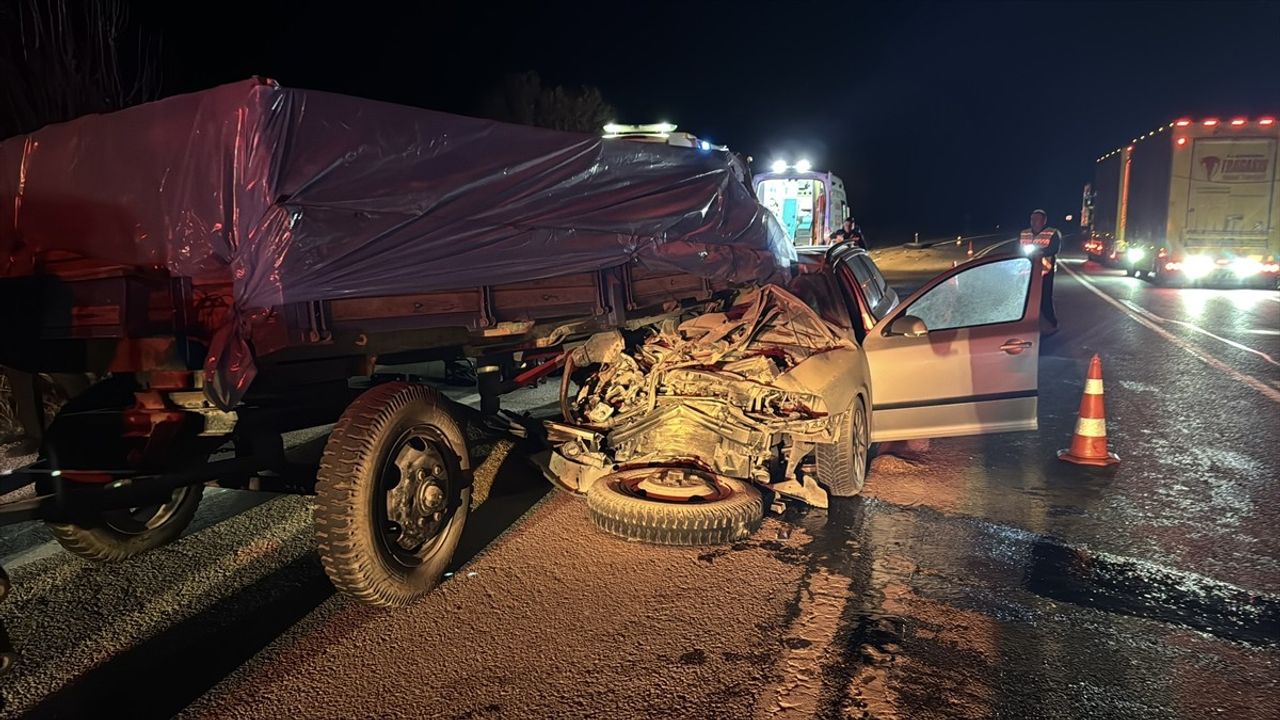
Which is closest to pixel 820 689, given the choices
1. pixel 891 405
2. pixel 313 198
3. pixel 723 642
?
pixel 723 642

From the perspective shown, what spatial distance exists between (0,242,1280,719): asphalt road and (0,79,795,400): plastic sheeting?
53.7 inches

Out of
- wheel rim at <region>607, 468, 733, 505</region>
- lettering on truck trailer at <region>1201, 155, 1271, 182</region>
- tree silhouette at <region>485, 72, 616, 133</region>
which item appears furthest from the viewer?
tree silhouette at <region>485, 72, 616, 133</region>

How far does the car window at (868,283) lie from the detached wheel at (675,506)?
7.34 ft

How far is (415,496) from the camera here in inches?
157

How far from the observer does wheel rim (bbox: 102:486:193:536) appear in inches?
173

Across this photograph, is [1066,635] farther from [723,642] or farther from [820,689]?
[723,642]

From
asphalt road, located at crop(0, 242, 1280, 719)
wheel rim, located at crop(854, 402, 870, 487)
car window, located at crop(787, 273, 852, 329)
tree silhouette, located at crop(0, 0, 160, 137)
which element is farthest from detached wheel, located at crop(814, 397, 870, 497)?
tree silhouette, located at crop(0, 0, 160, 137)

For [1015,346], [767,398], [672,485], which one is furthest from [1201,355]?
[672,485]

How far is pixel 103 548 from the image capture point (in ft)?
14.2

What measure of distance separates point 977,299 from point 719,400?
293 inches

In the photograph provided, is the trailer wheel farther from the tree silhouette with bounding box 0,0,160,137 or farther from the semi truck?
the semi truck

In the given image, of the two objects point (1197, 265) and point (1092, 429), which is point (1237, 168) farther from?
point (1092, 429)

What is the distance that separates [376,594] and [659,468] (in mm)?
1854

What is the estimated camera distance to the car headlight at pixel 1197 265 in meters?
19.9
